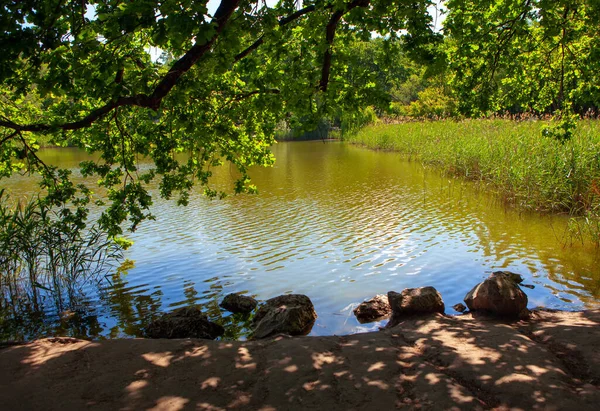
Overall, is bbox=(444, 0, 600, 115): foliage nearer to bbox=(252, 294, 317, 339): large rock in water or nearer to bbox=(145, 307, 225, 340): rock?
bbox=(252, 294, 317, 339): large rock in water

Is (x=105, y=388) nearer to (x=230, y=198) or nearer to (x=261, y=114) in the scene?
(x=261, y=114)

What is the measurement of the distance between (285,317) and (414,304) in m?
1.66

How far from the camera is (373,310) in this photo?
692cm

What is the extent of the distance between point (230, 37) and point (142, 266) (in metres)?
5.83

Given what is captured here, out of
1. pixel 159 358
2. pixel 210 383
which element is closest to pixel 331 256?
pixel 159 358

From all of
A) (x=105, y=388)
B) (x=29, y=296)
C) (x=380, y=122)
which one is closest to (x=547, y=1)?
(x=105, y=388)

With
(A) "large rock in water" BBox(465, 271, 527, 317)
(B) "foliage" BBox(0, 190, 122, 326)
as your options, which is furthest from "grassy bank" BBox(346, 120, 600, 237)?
(B) "foliage" BBox(0, 190, 122, 326)

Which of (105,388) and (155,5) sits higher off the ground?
(155,5)

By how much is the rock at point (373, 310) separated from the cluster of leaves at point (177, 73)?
2.70 m

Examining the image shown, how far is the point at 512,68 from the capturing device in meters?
9.52

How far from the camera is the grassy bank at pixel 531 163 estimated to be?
11023mm

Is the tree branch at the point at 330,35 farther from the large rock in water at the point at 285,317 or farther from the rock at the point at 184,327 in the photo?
the rock at the point at 184,327

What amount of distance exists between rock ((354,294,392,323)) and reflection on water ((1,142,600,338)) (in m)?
0.17

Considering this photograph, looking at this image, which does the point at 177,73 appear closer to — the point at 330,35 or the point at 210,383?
the point at 330,35
